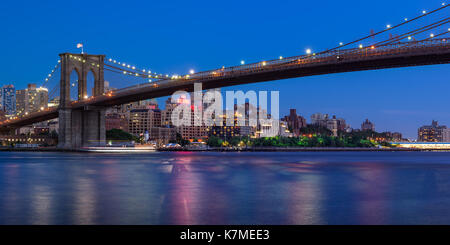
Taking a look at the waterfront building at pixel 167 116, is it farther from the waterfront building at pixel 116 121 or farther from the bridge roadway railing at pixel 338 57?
the bridge roadway railing at pixel 338 57

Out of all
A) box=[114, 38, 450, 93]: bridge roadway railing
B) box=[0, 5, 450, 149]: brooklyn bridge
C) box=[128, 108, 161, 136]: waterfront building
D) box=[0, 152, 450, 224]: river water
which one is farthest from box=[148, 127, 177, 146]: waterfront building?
box=[0, 152, 450, 224]: river water

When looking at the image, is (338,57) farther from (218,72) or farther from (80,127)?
(80,127)

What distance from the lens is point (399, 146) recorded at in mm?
144250

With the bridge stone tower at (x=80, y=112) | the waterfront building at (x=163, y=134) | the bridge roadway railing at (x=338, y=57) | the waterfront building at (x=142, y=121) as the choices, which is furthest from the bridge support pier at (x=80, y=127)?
the waterfront building at (x=142, y=121)

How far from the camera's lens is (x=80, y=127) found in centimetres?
5041

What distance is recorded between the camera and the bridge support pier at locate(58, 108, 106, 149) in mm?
49250

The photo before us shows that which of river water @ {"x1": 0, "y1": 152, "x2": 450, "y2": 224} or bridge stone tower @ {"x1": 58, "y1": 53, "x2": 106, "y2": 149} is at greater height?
bridge stone tower @ {"x1": 58, "y1": 53, "x2": 106, "y2": 149}

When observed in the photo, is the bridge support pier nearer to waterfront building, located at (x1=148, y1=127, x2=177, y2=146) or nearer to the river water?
the river water

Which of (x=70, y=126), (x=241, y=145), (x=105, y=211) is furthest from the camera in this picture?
(x=241, y=145)

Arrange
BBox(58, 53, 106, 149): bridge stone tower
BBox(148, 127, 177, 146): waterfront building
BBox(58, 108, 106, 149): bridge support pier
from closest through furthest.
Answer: BBox(58, 108, 106, 149): bridge support pier, BBox(58, 53, 106, 149): bridge stone tower, BBox(148, 127, 177, 146): waterfront building

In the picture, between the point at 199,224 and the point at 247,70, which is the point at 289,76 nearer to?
the point at 247,70

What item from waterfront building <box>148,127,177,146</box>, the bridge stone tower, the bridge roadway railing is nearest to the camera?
the bridge roadway railing

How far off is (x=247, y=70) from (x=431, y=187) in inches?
809

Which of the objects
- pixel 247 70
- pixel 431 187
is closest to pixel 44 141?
pixel 247 70
